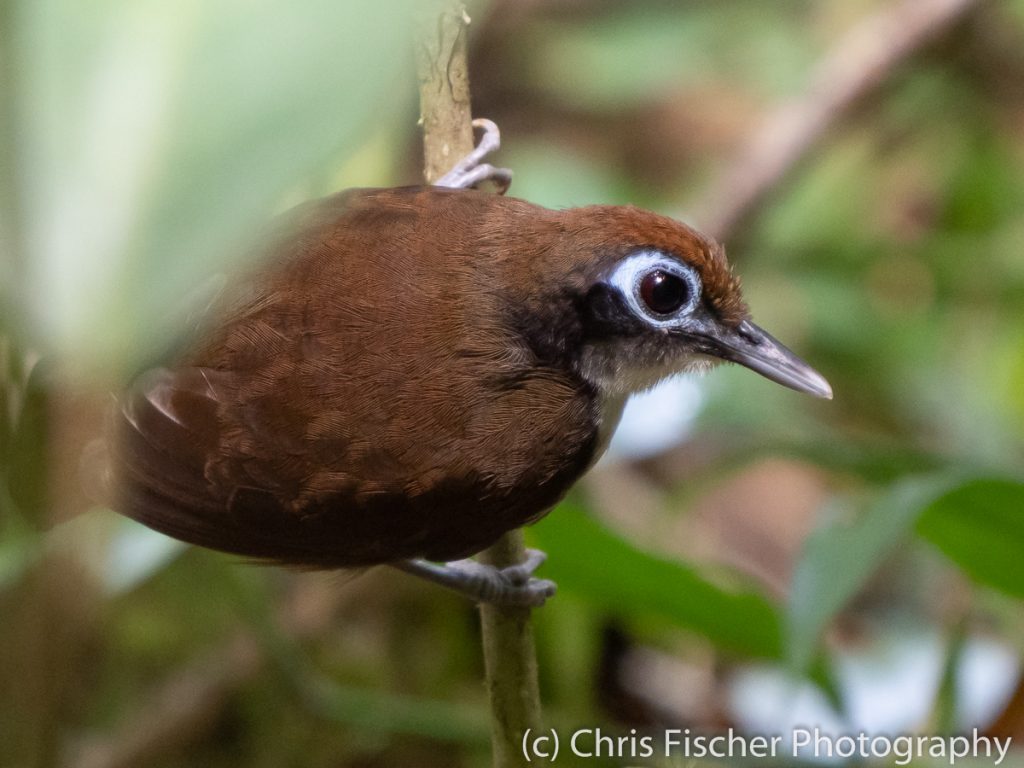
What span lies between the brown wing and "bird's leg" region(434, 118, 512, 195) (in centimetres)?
17

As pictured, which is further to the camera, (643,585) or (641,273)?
(643,585)

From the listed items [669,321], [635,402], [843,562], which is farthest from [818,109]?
[843,562]

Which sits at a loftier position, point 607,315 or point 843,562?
point 607,315

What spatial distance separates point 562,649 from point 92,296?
298 centimetres

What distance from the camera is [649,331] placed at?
201cm

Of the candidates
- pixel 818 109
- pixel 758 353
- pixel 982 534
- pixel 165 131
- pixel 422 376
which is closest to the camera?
pixel 165 131

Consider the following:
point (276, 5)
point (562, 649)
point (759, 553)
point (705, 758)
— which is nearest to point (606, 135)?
point (759, 553)

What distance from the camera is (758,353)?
2012mm

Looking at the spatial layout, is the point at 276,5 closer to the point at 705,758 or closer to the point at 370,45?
the point at 370,45

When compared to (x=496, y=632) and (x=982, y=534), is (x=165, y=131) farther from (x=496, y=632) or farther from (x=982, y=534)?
(x=982, y=534)

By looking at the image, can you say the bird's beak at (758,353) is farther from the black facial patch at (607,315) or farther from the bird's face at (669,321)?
the black facial patch at (607,315)

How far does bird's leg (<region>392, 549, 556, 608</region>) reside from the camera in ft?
6.15

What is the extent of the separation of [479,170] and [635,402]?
134 cm

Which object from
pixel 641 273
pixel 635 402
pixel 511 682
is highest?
pixel 641 273
